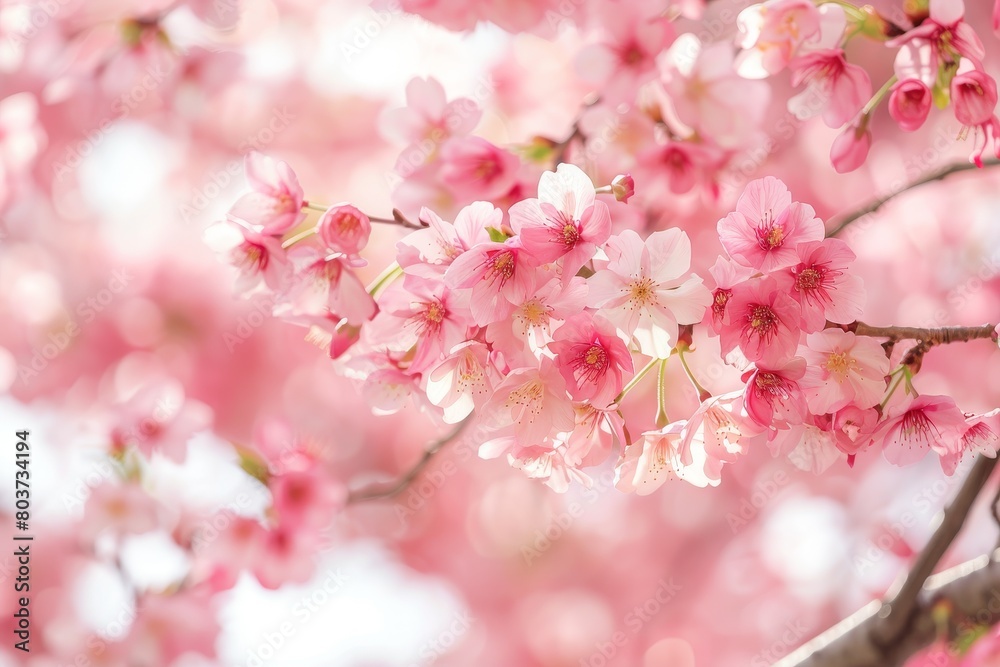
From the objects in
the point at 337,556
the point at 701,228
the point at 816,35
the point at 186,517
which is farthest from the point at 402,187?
the point at 337,556

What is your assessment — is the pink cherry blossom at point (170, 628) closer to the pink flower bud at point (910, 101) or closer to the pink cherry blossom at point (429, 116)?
the pink cherry blossom at point (429, 116)

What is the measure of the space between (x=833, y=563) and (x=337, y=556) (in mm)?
1365

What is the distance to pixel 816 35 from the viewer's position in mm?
723

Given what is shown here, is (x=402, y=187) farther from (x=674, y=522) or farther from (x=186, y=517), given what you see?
(x=674, y=522)

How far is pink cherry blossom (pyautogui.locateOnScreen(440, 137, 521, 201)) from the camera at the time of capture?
2.53 ft

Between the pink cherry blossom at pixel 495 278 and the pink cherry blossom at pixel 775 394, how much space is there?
166 millimetres

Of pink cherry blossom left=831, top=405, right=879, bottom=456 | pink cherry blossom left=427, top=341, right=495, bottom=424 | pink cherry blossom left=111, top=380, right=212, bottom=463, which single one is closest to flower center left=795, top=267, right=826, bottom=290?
pink cherry blossom left=831, top=405, right=879, bottom=456

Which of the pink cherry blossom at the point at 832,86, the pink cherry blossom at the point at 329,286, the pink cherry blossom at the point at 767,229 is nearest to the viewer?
the pink cherry blossom at the point at 767,229

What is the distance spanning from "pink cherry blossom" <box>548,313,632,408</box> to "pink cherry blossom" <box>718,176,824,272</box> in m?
0.10

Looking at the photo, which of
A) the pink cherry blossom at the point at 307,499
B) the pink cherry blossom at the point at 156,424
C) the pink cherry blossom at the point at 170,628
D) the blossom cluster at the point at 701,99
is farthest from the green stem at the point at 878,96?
the pink cherry blossom at the point at 170,628

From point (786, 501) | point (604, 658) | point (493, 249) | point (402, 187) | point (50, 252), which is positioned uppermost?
point (493, 249)

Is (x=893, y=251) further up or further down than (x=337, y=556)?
further up

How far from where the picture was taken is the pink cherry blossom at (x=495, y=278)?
0.52 meters

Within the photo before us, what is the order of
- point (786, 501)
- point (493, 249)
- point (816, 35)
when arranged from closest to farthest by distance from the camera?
point (493, 249)
point (816, 35)
point (786, 501)
